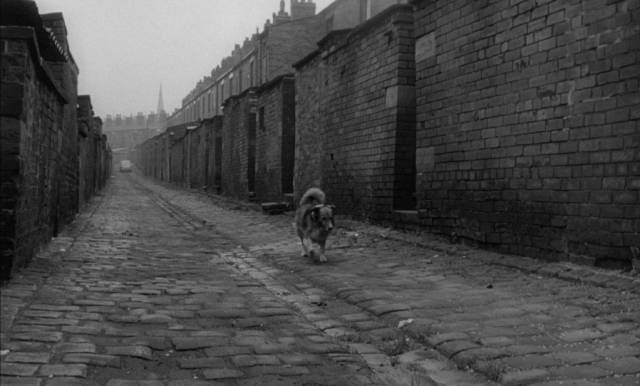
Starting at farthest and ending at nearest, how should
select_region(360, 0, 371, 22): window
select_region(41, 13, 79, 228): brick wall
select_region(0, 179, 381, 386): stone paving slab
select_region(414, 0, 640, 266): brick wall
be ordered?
select_region(360, 0, 371, 22): window < select_region(41, 13, 79, 228): brick wall < select_region(414, 0, 640, 266): brick wall < select_region(0, 179, 381, 386): stone paving slab

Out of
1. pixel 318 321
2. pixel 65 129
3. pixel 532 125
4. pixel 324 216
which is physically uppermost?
pixel 65 129

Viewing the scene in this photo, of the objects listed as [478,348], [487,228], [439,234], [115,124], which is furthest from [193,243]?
[115,124]

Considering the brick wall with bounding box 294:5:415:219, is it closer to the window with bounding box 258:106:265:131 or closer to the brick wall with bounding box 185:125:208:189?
the window with bounding box 258:106:265:131

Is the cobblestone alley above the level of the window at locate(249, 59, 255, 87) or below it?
below

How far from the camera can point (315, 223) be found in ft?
26.8

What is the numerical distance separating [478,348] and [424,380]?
0.61 metres

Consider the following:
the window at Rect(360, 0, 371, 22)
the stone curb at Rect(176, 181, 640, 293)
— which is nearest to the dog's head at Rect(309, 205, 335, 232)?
the stone curb at Rect(176, 181, 640, 293)

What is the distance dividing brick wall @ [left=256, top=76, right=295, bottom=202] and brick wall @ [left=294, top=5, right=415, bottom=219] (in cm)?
324

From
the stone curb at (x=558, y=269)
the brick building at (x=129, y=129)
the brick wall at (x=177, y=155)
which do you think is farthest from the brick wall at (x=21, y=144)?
the brick building at (x=129, y=129)

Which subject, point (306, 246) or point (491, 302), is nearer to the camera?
point (491, 302)

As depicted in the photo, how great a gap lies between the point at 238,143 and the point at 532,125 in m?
18.8

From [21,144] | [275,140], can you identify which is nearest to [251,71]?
[275,140]

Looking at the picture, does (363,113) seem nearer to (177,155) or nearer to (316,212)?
(316,212)

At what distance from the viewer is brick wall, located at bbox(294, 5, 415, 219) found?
1094 cm
